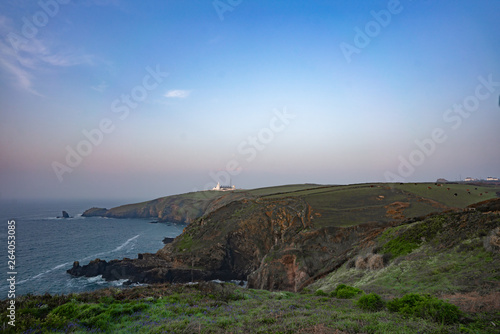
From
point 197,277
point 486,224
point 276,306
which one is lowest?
point 197,277

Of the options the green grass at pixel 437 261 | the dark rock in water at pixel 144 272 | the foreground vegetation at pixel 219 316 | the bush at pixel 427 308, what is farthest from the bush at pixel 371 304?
the dark rock in water at pixel 144 272

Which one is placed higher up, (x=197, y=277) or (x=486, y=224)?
(x=486, y=224)

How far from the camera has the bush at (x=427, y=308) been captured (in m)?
8.84

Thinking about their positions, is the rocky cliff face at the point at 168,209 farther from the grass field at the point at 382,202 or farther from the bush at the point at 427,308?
the bush at the point at 427,308

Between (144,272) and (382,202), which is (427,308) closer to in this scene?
(144,272)

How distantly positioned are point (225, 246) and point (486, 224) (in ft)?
148

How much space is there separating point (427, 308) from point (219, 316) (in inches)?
350

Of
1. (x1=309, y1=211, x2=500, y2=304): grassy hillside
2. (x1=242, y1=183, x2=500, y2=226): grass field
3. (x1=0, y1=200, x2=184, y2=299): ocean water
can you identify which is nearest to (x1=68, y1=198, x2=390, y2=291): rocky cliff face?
(x1=242, y1=183, x2=500, y2=226): grass field

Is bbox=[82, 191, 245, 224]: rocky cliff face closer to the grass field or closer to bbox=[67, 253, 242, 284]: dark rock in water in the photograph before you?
bbox=[67, 253, 242, 284]: dark rock in water

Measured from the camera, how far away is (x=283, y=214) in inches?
2229

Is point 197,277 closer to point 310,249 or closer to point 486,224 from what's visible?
point 310,249

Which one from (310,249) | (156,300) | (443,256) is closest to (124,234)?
(310,249)

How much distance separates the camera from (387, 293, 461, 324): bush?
8.84 meters

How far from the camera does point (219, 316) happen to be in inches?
409
